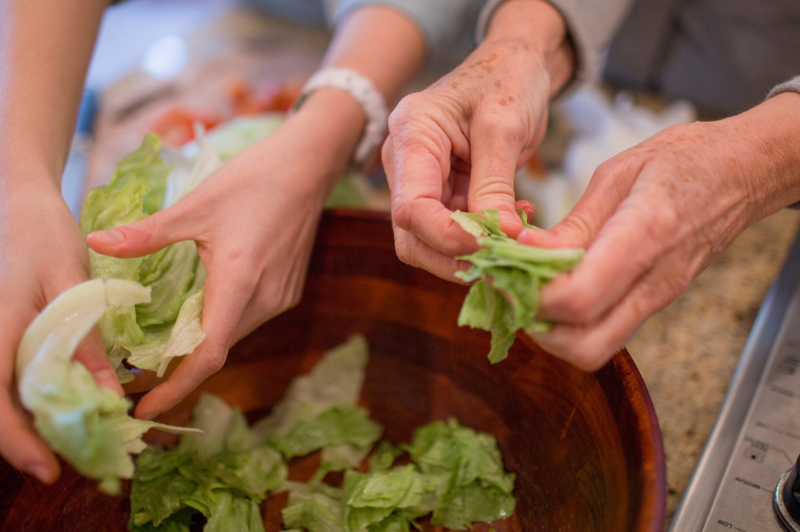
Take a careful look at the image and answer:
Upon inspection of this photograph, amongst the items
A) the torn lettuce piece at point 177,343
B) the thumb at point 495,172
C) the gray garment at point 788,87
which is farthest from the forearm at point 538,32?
the torn lettuce piece at point 177,343

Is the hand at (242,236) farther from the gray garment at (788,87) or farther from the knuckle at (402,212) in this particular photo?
the gray garment at (788,87)

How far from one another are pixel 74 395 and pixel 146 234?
239 millimetres

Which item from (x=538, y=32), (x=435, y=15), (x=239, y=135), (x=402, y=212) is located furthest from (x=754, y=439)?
(x=239, y=135)

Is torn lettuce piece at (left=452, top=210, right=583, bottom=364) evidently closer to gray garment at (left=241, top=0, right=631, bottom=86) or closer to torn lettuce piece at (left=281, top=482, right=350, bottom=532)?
torn lettuce piece at (left=281, top=482, right=350, bottom=532)

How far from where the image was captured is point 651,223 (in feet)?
1.71

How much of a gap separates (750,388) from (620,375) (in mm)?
349

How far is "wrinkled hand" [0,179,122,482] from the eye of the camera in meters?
0.54

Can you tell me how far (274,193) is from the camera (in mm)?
838

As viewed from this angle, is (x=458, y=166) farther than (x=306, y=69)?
No

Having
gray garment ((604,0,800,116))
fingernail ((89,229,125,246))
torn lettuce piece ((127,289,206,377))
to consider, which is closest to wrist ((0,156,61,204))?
fingernail ((89,229,125,246))

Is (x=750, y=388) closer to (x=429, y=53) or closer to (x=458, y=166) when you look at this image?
(x=458, y=166)

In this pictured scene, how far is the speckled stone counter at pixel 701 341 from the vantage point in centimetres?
89

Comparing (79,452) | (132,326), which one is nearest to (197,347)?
(132,326)

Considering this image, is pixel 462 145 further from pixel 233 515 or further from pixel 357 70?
pixel 233 515
